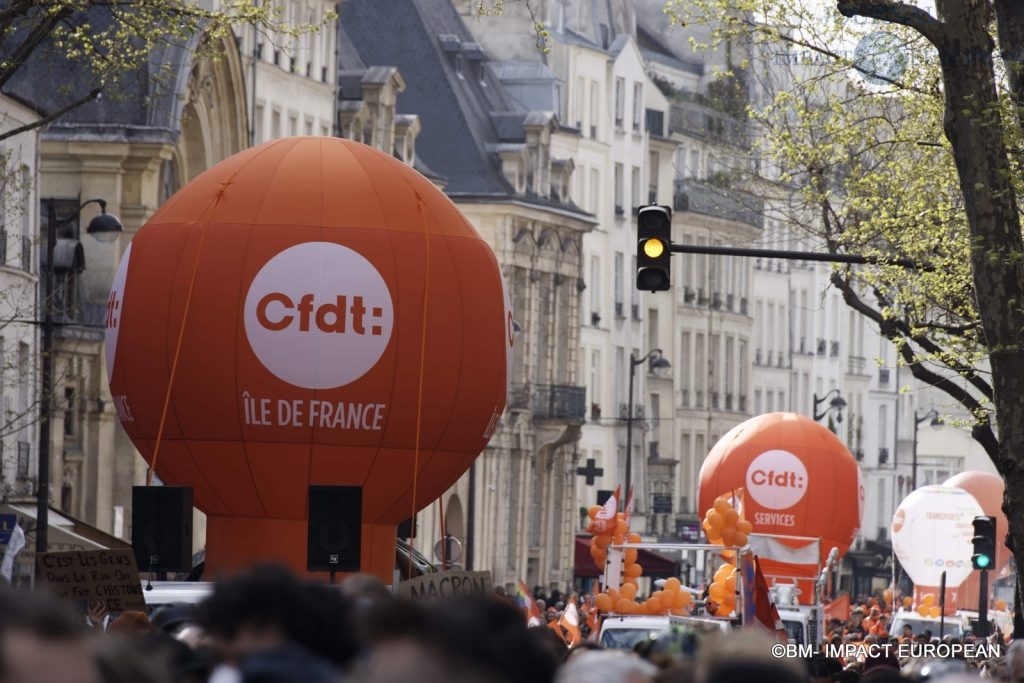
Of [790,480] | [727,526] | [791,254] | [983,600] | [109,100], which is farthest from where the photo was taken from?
[109,100]

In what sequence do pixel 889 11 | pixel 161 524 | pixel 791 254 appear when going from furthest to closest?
1. pixel 791 254
2. pixel 889 11
3. pixel 161 524

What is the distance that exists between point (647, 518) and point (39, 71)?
4602cm

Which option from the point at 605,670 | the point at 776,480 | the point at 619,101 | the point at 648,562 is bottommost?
the point at 648,562

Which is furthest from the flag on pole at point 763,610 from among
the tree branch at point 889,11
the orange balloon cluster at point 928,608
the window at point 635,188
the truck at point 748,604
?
the window at point 635,188

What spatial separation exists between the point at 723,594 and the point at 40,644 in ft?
83.3

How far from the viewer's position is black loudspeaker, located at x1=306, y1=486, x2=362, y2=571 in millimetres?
18922

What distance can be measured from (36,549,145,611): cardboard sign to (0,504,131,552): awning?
15858 mm

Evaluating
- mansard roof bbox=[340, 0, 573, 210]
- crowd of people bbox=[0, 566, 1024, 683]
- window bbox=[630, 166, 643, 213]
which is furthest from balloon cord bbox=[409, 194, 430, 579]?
window bbox=[630, 166, 643, 213]

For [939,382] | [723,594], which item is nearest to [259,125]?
[939,382]

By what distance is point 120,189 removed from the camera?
46.8 meters

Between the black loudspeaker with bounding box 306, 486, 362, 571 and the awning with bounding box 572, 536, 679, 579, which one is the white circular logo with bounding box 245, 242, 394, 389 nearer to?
the black loudspeaker with bounding box 306, 486, 362, 571

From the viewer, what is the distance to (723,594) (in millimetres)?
31344

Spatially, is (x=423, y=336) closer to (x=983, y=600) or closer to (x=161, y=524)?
(x=161, y=524)

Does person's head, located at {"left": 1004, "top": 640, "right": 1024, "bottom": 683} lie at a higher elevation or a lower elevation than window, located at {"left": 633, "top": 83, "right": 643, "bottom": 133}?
lower
